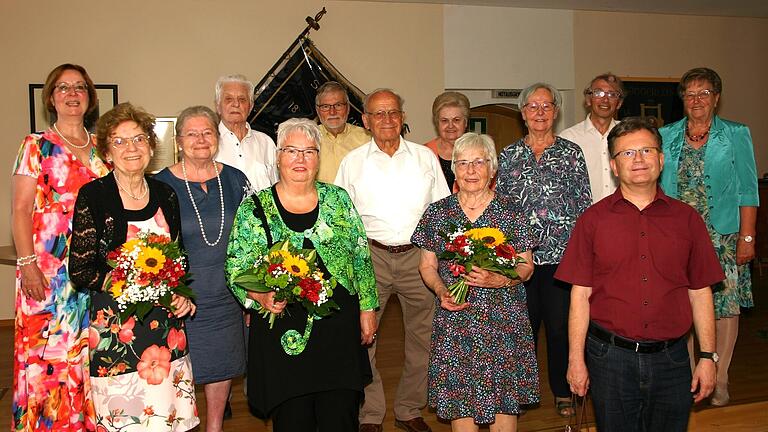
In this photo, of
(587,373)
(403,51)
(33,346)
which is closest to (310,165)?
(587,373)

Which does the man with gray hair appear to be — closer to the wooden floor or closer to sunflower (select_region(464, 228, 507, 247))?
the wooden floor

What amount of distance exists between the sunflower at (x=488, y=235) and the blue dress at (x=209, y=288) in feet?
4.18

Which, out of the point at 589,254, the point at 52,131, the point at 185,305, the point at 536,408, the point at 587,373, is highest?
the point at 52,131

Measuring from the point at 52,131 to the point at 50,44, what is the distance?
4471 mm

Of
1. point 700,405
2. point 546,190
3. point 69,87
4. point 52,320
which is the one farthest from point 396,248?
point 700,405

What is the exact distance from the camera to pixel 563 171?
4121 millimetres

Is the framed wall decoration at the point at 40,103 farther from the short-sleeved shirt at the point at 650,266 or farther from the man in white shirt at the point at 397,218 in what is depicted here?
the short-sleeved shirt at the point at 650,266

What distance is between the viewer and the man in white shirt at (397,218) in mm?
4211

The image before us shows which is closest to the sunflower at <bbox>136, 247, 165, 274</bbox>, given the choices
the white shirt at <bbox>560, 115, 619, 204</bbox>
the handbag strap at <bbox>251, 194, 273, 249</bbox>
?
the handbag strap at <bbox>251, 194, 273, 249</bbox>

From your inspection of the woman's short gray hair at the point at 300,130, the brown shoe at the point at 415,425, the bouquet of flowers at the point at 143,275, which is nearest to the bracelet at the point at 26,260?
the bouquet of flowers at the point at 143,275

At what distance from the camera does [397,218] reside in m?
4.19

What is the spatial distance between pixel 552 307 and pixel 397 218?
1.05 metres

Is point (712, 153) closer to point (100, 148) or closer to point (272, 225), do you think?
point (272, 225)

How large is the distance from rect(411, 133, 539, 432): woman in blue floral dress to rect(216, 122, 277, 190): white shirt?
1.52m
